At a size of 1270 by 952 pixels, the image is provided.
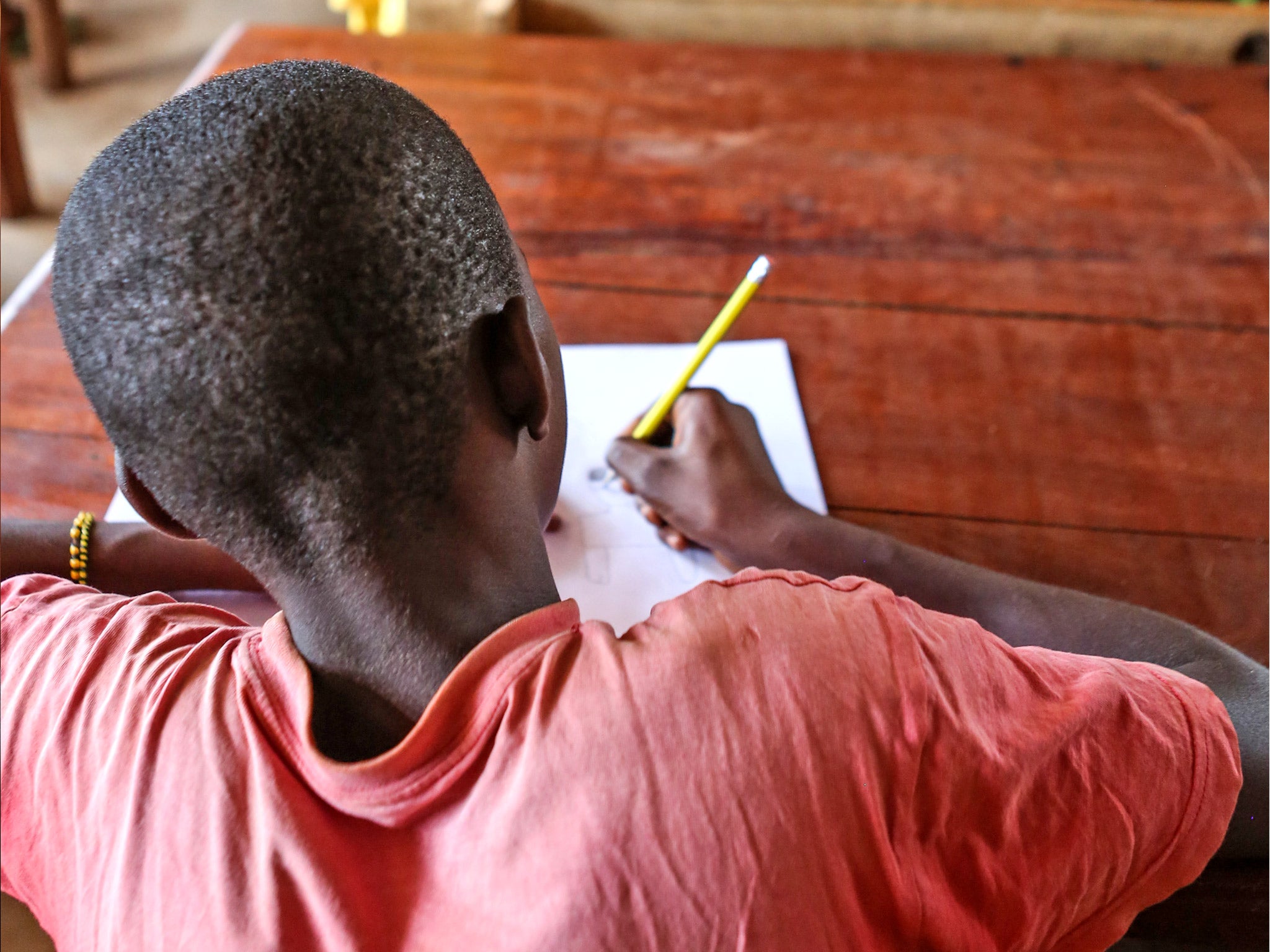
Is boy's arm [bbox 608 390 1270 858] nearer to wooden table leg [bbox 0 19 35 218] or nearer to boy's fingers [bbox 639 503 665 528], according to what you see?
boy's fingers [bbox 639 503 665 528]

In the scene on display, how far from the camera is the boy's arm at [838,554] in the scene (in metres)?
0.65

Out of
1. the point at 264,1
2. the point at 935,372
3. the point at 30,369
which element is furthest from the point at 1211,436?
the point at 264,1

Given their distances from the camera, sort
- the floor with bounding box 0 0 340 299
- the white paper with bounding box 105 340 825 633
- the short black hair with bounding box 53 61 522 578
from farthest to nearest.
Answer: the floor with bounding box 0 0 340 299 → the white paper with bounding box 105 340 825 633 → the short black hair with bounding box 53 61 522 578

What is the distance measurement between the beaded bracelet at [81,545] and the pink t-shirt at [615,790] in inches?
8.0

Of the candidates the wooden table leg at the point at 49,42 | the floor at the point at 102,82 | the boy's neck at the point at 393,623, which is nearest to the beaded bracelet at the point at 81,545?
the boy's neck at the point at 393,623

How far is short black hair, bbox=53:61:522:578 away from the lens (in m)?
0.38

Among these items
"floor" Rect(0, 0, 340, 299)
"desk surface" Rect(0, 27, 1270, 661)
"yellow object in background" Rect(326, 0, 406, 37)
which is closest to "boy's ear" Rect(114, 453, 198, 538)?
"desk surface" Rect(0, 27, 1270, 661)

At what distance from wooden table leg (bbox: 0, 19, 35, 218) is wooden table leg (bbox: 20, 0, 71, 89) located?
38 cm

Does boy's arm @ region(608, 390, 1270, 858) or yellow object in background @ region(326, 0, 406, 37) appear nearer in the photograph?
boy's arm @ region(608, 390, 1270, 858)

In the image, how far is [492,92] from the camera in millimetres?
1095

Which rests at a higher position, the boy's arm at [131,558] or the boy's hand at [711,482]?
the boy's hand at [711,482]

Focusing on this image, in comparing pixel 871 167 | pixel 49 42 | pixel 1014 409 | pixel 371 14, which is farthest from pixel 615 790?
pixel 49 42

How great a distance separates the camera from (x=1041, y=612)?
67 cm

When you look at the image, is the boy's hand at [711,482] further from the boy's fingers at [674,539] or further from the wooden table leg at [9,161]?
the wooden table leg at [9,161]
